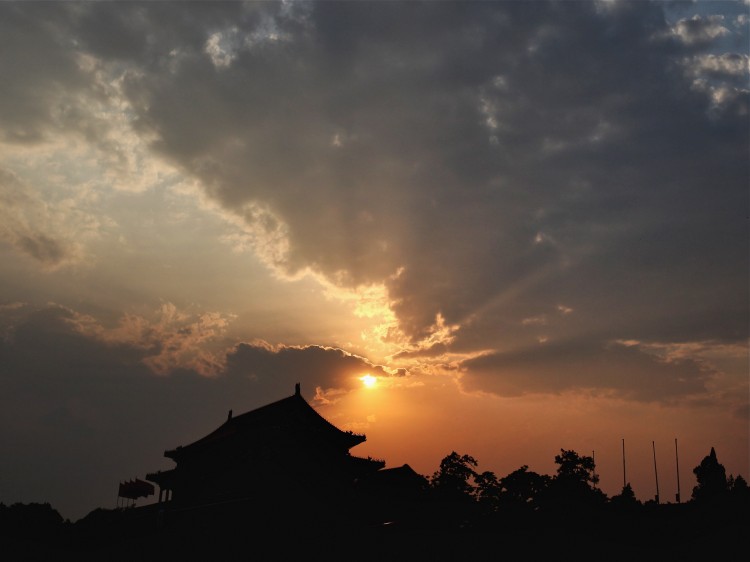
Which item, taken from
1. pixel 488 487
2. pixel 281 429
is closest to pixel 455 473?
pixel 488 487

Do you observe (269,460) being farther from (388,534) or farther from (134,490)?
(134,490)

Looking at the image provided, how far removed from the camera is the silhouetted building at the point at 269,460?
91.3 feet

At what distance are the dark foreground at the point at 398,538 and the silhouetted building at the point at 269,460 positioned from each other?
5.57 feet

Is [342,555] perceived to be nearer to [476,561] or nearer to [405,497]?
[476,561]

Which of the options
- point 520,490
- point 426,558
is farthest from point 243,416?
point 520,490

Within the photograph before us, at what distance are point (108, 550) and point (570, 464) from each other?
184ft

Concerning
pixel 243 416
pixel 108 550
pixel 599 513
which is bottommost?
pixel 108 550

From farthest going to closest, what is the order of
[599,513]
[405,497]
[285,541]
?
[405,497] → [599,513] → [285,541]

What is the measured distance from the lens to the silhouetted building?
27.8 metres

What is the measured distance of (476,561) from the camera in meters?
21.0

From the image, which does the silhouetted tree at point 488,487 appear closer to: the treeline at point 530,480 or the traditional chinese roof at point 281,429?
the treeline at point 530,480

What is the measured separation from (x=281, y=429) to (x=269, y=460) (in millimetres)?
7952

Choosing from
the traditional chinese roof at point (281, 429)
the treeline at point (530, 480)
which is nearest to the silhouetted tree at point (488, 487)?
the treeline at point (530, 480)

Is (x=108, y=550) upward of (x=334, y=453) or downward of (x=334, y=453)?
downward
